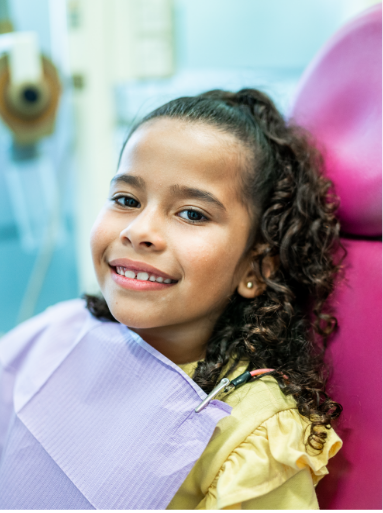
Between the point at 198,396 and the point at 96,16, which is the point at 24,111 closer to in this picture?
the point at 96,16

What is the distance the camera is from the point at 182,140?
0.72m

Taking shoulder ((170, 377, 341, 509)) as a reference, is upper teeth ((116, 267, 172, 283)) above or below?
above

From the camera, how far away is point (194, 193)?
696 mm

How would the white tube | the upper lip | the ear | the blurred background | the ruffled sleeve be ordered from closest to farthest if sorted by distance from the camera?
the ruffled sleeve
the upper lip
the ear
the white tube
the blurred background

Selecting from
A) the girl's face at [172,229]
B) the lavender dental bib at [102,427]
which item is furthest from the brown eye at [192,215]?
the lavender dental bib at [102,427]

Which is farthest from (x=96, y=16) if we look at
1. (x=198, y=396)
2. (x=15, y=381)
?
(x=198, y=396)

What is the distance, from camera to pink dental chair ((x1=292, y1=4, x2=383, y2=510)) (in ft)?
2.11

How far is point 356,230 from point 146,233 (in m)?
0.35

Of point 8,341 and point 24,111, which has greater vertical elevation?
point 24,111

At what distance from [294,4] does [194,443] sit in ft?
5.40

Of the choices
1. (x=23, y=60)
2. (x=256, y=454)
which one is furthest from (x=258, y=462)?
(x=23, y=60)

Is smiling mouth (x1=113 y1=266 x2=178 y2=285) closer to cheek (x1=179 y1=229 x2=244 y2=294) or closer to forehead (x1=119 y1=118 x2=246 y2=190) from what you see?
cheek (x1=179 y1=229 x2=244 y2=294)

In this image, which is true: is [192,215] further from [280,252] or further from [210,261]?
[280,252]

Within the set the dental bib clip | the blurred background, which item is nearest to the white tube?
the blurred background
